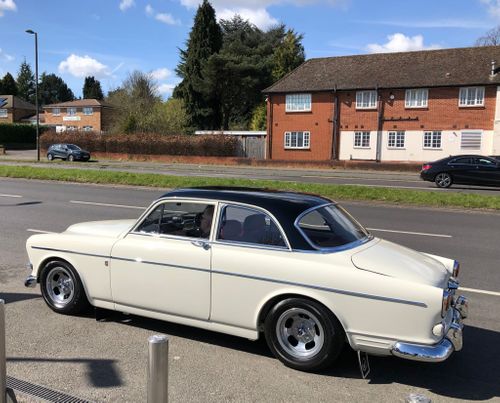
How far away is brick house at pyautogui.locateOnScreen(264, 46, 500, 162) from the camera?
35906 mm

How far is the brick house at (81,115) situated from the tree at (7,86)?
1304 inches

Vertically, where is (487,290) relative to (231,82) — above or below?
below

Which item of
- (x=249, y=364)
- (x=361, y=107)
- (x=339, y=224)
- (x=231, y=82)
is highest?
(x=231, y=82)

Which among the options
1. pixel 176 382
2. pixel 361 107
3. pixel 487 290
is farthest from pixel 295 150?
pixel 176 382

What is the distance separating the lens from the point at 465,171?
21750 millimetres

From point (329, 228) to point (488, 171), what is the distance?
19075 mm

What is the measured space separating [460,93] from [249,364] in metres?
36.5

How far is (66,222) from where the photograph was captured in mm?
11367

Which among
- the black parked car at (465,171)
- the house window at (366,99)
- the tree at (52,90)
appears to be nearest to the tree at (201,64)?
the house window at (366,99)

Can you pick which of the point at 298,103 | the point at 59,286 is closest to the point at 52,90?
the point at 298,103

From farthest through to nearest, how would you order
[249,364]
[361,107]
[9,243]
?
[361,107], [9,243], [249,364]

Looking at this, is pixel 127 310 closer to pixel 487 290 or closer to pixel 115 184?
pixel 487 290

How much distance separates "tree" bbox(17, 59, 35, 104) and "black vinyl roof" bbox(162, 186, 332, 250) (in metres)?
133

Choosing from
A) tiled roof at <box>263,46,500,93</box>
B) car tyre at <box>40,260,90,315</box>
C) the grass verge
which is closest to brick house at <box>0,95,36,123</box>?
tiled roof at <box>263,46,500,93</box>
